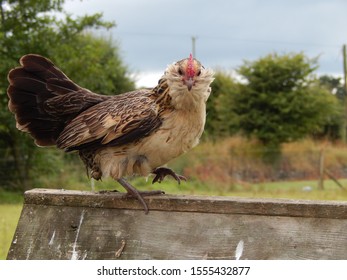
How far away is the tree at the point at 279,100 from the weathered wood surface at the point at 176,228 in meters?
23.0

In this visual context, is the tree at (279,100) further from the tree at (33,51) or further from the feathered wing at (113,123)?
the feathered wing at (113,123)

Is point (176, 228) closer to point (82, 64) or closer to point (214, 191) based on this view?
point (214, 191)

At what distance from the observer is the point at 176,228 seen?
256 centimetres

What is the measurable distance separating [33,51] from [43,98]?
14.6 meters

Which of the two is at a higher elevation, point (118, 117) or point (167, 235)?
point (118, 117)

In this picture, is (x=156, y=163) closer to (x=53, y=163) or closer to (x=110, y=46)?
(x=53, y=163)

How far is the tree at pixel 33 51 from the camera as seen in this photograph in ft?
59.0

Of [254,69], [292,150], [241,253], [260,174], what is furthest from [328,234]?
[254,69]

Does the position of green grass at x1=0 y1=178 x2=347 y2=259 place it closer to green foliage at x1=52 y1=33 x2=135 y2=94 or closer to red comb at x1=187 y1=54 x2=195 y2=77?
green foliage at x1=52 y1=33 x2=135 y2=94

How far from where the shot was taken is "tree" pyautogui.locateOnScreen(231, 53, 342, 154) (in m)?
25.7

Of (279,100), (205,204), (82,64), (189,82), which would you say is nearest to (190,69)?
(189,82)

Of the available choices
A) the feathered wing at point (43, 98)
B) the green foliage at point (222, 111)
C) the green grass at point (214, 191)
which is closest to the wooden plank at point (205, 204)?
the feathered wing at point (43, 98)

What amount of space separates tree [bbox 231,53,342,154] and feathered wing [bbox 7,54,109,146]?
2190cm

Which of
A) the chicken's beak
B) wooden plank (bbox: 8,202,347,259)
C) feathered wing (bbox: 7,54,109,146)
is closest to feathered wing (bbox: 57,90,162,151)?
feathered wing (bbox: 7,54,109,146)
